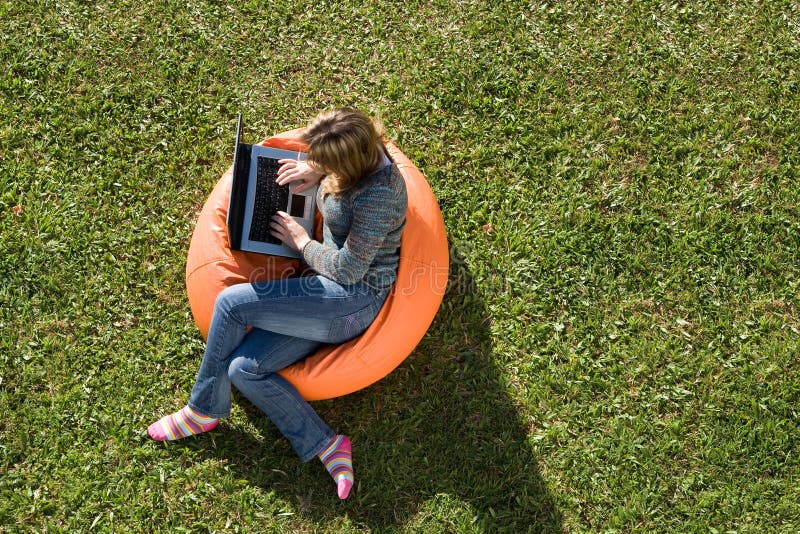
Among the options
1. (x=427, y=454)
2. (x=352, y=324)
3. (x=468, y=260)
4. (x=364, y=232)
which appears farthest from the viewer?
(x=468, y=260)

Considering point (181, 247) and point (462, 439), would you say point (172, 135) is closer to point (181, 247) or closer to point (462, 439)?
point (181, 247)

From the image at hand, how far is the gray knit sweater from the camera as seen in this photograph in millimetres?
3762

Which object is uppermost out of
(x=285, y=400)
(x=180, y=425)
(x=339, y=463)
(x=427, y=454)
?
(x=285, y=400)

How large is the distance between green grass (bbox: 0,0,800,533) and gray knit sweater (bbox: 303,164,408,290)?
94 cm

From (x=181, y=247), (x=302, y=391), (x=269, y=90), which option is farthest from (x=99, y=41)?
(x=302, y=391)

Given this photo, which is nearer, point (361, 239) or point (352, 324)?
point (361, 239)

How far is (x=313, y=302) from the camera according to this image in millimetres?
3994

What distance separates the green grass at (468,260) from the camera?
4.41 metres

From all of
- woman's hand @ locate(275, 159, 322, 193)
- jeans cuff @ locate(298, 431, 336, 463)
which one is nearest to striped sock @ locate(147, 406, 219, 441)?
jeans cuff @ locate(298, 431, 336, 463)

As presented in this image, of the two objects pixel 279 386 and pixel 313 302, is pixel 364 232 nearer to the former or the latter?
pixel 313 302

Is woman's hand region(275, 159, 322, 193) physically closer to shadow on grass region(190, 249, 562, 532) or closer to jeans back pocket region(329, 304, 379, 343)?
jeans back pocket region(329, 304, 379, 343)

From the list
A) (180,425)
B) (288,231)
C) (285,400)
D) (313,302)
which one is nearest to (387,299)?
(313,302)

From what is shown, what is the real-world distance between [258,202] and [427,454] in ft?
6.11

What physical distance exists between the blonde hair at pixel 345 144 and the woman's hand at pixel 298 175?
1.87ft
